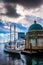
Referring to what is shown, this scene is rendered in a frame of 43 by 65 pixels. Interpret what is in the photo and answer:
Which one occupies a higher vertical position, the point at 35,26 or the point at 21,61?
the point at 35,26

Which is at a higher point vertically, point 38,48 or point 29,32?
point 29,32

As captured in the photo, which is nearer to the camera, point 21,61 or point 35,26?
point 21,61

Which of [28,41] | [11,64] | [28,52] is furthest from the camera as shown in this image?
[28,41]

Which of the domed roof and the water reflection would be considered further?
the domed roof

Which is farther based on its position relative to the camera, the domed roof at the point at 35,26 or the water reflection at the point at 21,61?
the domed roof at the point at 35,26

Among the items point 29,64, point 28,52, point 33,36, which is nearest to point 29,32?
point 33,36

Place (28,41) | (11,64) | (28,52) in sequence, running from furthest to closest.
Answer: (28,41), (28,52), (11,64)

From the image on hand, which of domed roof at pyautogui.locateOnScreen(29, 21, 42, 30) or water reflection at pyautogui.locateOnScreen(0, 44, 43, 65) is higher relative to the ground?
domed roof at pyautogui.locateOnScreen(29, 21, 42, 30)

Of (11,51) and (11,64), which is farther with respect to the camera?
(11,51)

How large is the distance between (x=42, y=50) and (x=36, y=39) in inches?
22.8

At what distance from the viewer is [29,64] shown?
5.07 metres

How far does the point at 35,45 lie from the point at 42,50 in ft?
1.45

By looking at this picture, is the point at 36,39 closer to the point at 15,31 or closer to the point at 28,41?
the point at 28,41

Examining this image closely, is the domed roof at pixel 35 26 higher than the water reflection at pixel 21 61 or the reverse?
higher
